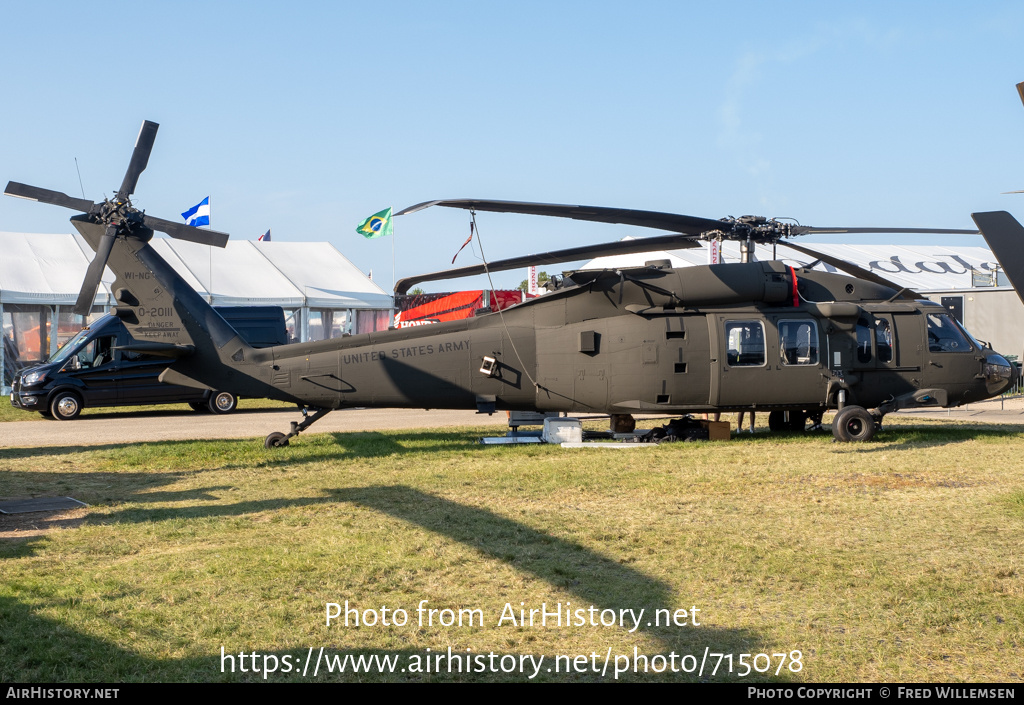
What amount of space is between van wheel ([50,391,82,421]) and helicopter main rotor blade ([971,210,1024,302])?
21378 mm

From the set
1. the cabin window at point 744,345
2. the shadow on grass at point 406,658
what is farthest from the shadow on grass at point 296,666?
the cabin window at point 744,345

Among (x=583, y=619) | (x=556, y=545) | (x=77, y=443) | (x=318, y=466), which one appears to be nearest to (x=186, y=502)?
(x=318, y=466)

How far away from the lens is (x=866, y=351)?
14.5 metres

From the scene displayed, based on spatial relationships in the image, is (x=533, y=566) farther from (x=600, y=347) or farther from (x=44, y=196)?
(x=44, y=196)

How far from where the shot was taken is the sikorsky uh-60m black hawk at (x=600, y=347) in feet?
44.4

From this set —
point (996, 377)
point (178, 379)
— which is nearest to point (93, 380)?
point (178, 379)

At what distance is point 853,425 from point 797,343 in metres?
1.60

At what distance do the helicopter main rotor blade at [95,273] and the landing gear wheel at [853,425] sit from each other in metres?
11.4

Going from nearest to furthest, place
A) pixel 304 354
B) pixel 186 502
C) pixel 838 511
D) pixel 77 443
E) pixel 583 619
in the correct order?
pixel 583 619 < pixel 838 511 < pixel 186 502 < pixel 304 354 < pixel 77 443

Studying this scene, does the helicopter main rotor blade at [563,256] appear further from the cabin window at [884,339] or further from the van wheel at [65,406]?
the van wheel at [65,406]

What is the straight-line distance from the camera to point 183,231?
43.4 feet

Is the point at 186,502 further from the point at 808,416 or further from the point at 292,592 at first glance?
the point at 808,416

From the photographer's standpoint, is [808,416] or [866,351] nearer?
[866,351]

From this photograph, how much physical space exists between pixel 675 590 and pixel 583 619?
93 centimetres
